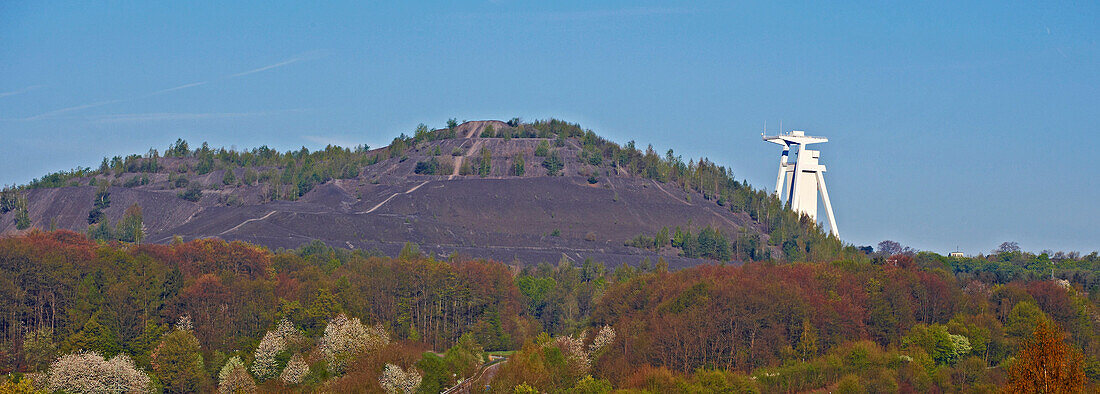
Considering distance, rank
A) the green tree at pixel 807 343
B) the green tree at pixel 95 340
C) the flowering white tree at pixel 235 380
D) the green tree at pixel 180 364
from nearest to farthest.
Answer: the flowering white tree at pixel 235 380, the green tree at pixel 180 364, the green tree at pixel 95 340, the green tree at pixel 807 343

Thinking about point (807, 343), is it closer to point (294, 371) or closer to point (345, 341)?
point (345, 341)

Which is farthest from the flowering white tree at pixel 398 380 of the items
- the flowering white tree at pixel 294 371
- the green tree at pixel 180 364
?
the green tree at pixel 180 364

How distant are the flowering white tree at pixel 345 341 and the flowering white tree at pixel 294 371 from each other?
6.07 feet

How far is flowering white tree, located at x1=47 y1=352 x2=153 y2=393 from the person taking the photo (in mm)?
86562

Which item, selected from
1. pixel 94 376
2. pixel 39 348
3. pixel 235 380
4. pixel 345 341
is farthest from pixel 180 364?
pixel 345 341

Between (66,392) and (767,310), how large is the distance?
4990 cm

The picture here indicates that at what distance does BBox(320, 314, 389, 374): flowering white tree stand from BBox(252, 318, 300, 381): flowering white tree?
2.66 metres

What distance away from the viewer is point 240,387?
84125 millimetres

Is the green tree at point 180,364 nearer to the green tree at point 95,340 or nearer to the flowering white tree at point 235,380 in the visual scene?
the flowering white tree at point 235,380

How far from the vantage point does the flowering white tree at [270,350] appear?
306 ft

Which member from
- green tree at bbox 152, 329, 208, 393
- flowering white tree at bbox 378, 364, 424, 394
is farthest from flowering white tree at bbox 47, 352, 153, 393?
flowering white tree at bbox 378, 364, 424, 394

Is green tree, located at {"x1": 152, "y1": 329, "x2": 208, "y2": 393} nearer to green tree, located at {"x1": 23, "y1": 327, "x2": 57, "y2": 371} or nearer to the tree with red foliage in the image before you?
green tree, located at {"x1": 23, "y1": 327, "x2": 57, "y2": 371}

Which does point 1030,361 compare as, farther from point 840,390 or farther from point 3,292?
point 3,292

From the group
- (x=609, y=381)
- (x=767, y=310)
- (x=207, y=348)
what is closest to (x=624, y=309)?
(x=767, y=310)
